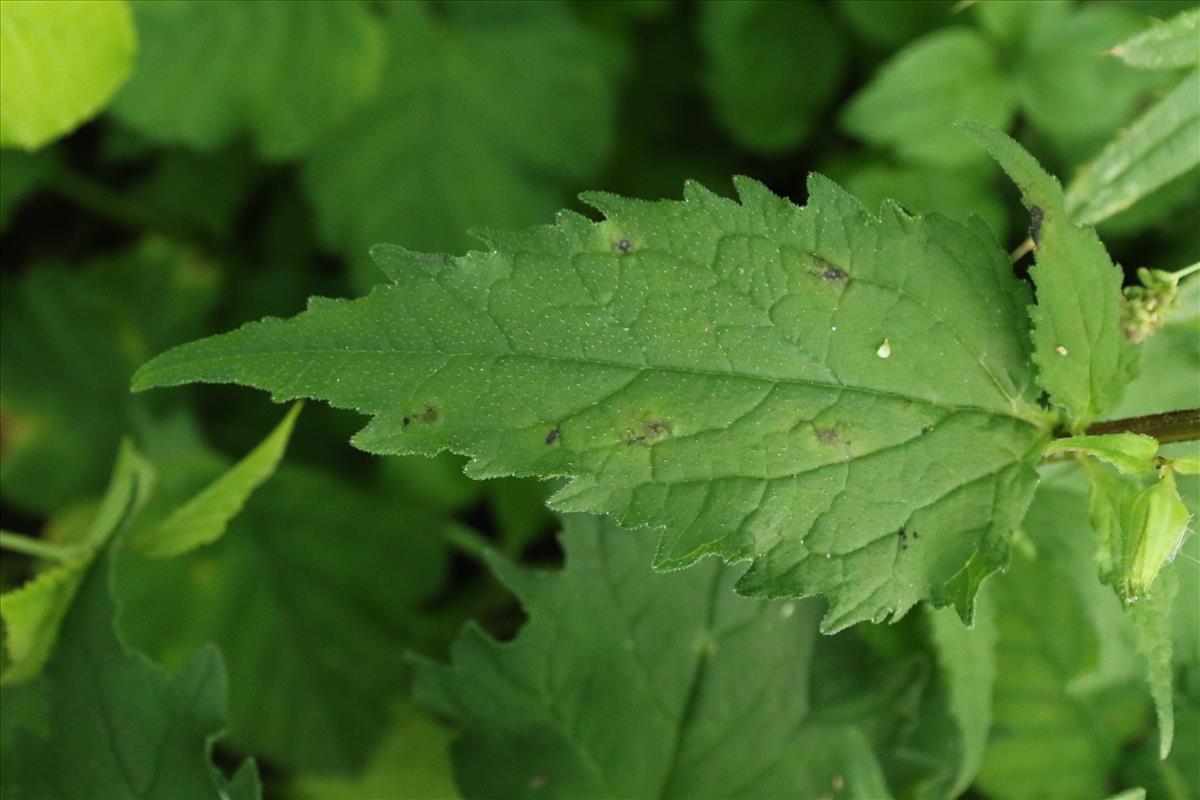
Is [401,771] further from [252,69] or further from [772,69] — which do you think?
[772,69]

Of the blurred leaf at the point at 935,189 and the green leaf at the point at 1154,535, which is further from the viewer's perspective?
the blurred leaf at the point at 935,189

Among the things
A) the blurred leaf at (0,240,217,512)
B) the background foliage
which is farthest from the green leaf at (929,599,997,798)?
the blurred leaf at (0,240,217,512)

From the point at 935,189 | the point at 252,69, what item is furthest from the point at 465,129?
the point at 935,189

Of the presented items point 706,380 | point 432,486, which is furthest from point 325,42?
point 706,380

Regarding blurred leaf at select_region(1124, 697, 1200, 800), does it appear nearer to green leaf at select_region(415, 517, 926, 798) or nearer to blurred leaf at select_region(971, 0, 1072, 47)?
green leaf at select_region(415, 517, 926, 798)

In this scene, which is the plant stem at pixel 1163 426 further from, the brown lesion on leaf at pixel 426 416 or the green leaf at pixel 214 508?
the green leaf at pixel 214 508

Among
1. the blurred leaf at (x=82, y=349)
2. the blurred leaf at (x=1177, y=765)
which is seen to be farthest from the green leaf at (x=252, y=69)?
the blurred leaf at (x=1177, y=765)
